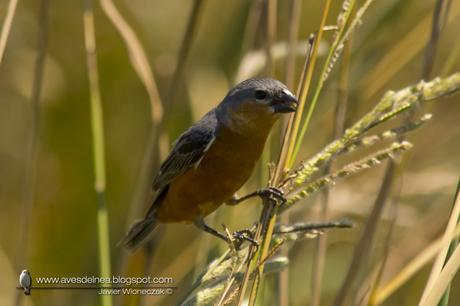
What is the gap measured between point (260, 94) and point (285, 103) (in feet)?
0.53

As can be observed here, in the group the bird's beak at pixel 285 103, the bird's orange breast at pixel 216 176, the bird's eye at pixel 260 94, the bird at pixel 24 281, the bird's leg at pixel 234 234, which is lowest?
the bird at pixel 24 281

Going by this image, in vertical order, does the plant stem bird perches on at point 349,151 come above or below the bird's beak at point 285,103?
below

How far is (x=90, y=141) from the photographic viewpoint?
4305 millimetres

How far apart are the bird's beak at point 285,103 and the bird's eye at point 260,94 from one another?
0.05m

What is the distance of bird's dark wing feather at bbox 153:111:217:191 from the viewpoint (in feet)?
10.7

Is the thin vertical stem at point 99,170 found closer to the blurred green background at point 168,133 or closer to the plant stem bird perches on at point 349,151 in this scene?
the blurred green background at point 168,133

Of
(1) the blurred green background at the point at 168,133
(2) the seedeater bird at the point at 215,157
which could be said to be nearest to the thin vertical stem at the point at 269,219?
(2) the seedeater bird at the point at 215,157

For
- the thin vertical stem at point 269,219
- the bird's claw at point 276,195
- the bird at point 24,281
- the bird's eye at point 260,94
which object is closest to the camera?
the thin vertical stem at point 269,219

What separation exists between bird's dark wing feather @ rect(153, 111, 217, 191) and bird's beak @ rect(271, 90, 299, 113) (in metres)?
0.44

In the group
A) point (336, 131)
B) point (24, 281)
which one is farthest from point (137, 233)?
point (336, 131)

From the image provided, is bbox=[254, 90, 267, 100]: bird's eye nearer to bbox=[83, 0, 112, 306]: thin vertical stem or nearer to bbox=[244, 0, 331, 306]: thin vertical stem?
bbox=[83, 0, 112, 306]: thin vertical stem

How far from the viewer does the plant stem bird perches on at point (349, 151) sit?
144 centimetres

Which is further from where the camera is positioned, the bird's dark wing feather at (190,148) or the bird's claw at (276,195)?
the bird's dark wing feather at (190,148)

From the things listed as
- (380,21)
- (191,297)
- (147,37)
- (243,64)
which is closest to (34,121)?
(243,64)
